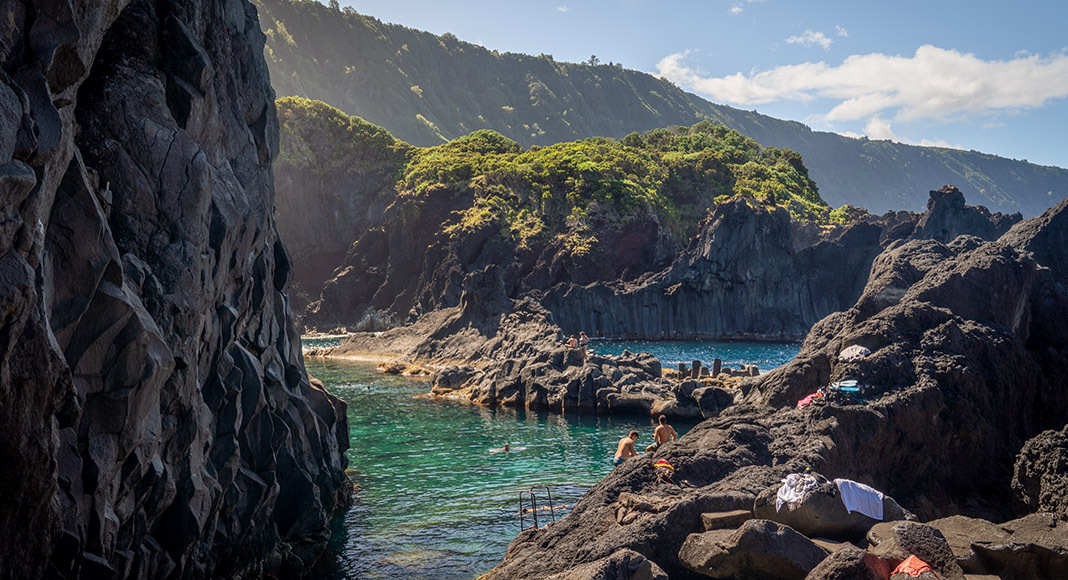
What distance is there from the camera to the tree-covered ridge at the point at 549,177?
102 metres

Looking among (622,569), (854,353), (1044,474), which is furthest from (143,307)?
(1044,474)

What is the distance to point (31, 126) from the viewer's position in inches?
418

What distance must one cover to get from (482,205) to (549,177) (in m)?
11.3

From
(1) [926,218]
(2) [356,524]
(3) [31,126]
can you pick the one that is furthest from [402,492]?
(1) [926,218]

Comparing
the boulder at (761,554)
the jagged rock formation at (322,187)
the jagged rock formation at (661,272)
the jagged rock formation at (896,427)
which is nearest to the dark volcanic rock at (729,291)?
the jagged rock formation at (661,272)

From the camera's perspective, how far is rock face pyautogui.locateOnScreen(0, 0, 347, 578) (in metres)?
10.7

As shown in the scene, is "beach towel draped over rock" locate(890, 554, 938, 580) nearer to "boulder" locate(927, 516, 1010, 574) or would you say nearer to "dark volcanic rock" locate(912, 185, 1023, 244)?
"boulder" locate(927, 516, 1010, 574)

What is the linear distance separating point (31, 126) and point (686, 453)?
1503 cm

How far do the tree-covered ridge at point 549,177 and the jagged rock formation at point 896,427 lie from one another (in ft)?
241

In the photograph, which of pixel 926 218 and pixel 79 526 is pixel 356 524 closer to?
pixel 79 526

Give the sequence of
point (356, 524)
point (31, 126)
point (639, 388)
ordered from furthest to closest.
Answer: point (639, 388), point (356, 524), point (31, 126)

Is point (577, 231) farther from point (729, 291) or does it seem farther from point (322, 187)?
point (322, 187)

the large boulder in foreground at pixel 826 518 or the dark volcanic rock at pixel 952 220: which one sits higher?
the dark volcanic rock at pixel 952 220

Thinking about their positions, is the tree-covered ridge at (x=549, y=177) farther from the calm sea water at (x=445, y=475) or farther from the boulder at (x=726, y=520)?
the boulder at (x=726, y=520)
